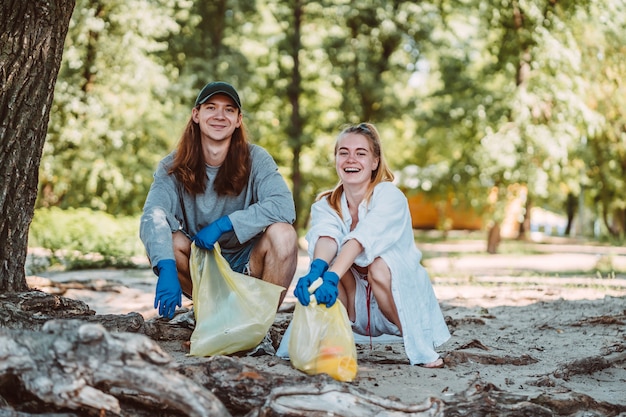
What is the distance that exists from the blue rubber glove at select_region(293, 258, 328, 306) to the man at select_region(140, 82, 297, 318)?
0.57 meters

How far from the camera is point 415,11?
1694cm

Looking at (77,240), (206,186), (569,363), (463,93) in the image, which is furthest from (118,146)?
(569,363)

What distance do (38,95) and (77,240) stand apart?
6.70 m

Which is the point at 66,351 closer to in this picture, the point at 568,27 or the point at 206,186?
the point at 206,186

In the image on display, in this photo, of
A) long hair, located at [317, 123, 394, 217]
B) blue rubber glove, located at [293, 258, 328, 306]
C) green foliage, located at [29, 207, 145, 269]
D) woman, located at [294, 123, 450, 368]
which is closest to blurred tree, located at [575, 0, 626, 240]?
green foliage, located at [29, 207, 145, 269]

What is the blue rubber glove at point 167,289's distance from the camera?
3439 millimetres

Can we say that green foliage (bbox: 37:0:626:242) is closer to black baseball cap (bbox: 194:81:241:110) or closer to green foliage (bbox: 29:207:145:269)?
green foliage (bbox: 29:207:145:269)

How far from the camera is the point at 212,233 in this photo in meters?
3.69

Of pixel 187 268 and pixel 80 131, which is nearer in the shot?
pixel 187 268

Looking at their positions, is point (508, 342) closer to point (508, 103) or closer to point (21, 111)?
point (21, 111)

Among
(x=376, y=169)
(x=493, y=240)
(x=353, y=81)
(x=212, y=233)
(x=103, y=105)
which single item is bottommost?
(x=493, y=240)

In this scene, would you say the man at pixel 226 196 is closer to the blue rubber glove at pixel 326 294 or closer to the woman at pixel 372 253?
the woman at pixel 372 253

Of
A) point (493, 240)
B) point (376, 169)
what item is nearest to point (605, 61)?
point (493, 240)

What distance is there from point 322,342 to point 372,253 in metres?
0.65
